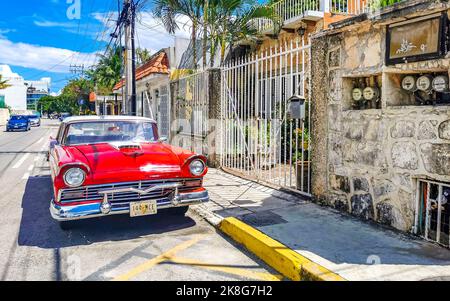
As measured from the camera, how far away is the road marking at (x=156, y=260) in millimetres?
3536

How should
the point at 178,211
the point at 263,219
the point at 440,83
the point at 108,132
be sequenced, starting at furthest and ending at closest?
the point at 108,132, the point at 178,211, the point at 263,219, the point at 440,83

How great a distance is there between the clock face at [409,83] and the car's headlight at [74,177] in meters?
3.94

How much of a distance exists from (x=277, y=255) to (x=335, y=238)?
884mm

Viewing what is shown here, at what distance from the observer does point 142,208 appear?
14.9 feet

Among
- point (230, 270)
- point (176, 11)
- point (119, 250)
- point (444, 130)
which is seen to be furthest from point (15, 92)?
point (444, 130)

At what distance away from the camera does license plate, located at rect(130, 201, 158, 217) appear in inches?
177

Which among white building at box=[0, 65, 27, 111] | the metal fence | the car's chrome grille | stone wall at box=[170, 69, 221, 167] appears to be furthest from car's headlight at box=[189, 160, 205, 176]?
white building at box=[0, 65, 27, 111]

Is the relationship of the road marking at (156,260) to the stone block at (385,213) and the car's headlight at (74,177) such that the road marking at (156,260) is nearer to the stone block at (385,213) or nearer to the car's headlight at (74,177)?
the car's headlight at (74,177)

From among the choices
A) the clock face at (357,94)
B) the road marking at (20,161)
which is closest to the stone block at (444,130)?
the clock face at (357,94)

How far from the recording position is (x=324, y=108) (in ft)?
18.5

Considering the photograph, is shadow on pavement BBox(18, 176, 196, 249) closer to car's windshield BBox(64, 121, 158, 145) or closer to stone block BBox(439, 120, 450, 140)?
car's windshield BBox(64, 121, 158, 145)

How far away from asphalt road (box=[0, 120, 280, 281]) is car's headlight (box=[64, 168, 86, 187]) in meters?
0.75

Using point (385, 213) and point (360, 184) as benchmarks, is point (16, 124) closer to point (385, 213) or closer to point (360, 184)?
point (360, 184)
